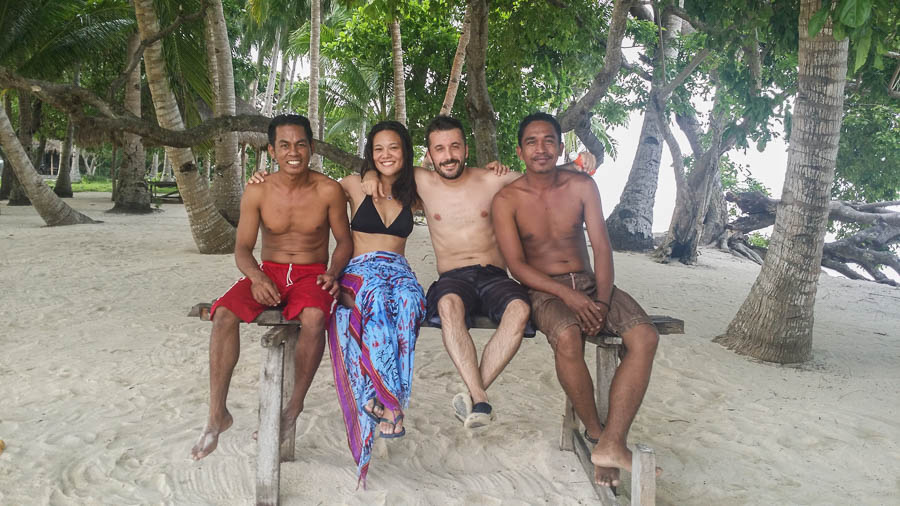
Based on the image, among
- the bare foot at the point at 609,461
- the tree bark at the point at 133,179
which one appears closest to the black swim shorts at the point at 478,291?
the bare foot at the point at 609,461

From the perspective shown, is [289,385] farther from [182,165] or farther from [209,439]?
[182,165]

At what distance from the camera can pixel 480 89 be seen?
7246 millimetres

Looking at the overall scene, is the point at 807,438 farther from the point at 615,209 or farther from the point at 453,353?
the point at 615,209

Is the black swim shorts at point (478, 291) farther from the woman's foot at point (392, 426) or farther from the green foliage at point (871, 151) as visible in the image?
the green foliage at point (871, 151)

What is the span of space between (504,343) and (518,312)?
0.17m

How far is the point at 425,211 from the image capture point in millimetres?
3715

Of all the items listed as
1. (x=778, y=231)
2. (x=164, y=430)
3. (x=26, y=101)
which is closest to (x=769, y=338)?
(x=778, y=231)

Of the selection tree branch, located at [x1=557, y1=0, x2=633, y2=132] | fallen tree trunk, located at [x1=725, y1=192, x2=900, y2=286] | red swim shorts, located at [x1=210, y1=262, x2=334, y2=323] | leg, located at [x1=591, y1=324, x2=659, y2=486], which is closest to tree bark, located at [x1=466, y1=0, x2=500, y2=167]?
tree branch, located at [x1=557, y1=0, x2=633, y2=132]

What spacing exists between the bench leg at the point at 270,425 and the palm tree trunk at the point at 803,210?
14.5ft

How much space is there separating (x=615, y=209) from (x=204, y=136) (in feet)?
28.6

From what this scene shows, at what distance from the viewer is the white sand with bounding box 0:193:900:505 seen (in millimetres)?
2980

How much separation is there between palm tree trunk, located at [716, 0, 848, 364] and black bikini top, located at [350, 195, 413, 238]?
3683mm

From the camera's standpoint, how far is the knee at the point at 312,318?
→ 3004mm

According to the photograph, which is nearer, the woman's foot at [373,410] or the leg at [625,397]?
the leg at [625,397]
